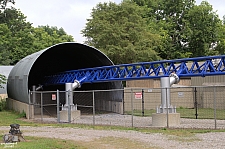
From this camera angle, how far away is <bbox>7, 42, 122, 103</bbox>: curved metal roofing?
31.2 m

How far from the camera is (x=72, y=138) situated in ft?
53.3

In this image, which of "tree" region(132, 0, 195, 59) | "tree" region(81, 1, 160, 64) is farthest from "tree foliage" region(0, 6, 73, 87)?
"tree" region(132, 0, 195, 59)

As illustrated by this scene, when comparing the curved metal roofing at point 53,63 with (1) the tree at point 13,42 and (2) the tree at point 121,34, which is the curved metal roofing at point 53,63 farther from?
(1) the tree at point 13,42

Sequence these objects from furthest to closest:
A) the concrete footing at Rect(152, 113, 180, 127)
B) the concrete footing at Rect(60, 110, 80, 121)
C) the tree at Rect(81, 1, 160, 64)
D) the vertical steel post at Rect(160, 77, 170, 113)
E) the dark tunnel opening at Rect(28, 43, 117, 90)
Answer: the tree at Rect(81, 1, 160, 64) → the dark tunnel opening at Rect(28, 43, 117, 90) → the concrete footing at Rect(60, 110, 80, 121) → the vertical steel post at Rect(160, 77, 170, 113) → the concrete footing at Rect(152, 113, 180, 127)

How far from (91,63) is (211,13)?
121 feet

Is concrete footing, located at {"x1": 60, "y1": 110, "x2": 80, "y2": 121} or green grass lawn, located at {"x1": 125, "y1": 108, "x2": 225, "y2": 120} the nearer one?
concrete footing, located at {"x1": 60, "y1": 110, "x2": 80, "y2": 121}

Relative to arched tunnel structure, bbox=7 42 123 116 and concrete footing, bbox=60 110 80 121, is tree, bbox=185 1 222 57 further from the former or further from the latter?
concrete footing, bbox=60 110 80 121

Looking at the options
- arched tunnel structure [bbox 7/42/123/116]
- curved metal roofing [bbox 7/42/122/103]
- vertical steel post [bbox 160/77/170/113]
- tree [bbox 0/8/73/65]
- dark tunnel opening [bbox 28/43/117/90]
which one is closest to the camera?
vertical steel post [bbox 160/77/170/113]

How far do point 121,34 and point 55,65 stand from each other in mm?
11444

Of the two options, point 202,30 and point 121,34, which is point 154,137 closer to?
point 121,34

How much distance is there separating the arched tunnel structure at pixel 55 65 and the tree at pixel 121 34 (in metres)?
9.60

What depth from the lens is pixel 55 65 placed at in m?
39.8

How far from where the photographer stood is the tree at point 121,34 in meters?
48.1

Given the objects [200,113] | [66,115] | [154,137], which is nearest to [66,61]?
[66,115]
